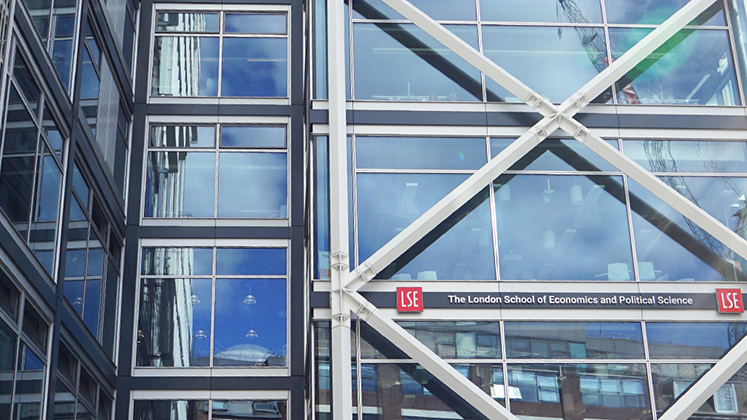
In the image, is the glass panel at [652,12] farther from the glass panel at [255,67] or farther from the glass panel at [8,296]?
the glass panel at [8,296]

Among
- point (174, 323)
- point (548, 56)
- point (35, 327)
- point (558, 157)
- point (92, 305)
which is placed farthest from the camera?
point (174, 323)

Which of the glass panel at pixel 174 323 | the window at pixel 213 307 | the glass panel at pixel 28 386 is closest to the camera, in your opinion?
the glass panel at pixel 28 386

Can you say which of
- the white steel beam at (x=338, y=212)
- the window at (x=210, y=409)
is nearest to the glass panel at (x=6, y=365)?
the white steel beam at (x=338, y=212)

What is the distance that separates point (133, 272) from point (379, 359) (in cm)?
982

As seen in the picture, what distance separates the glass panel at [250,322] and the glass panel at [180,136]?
414cm

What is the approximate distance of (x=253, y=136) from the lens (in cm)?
2630

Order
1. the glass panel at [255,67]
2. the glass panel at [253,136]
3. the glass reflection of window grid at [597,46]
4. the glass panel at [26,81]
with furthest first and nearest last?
1. the glass panel at [255,67]
2. the glass panel at [253,136]
3. the glass reflection of window grid at [597,46]
4. the glass panel at [26,81]

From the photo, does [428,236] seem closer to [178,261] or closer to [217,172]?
[178,261]

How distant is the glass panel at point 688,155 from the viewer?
19.0 meters

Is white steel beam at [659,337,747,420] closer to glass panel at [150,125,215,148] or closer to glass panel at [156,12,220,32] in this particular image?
glass panel at [150,125,215,148]

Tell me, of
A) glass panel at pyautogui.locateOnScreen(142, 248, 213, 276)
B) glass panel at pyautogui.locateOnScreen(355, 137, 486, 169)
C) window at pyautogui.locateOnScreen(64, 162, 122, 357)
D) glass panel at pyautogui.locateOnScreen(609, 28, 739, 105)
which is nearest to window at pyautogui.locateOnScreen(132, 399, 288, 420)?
window at pyautogui.locateOnScreen(64, 162, 122, 357)

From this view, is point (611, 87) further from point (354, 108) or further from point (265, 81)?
point (265, 81)

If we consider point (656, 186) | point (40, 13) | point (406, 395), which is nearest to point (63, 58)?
point (40, 13)

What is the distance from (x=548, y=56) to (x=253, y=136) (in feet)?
32.2
